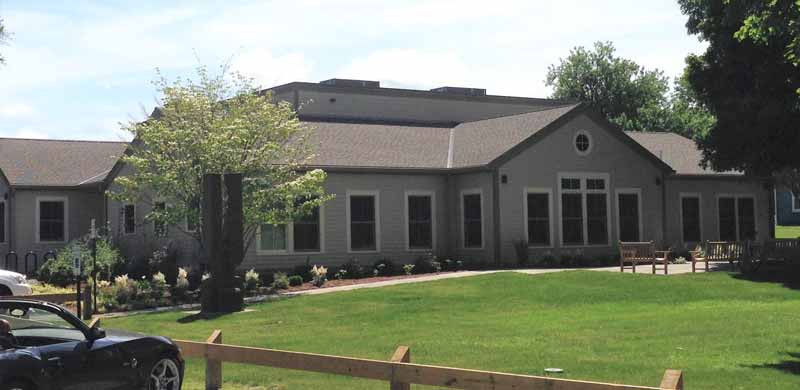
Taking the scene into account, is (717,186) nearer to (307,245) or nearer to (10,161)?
(307,245)

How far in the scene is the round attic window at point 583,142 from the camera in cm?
3416

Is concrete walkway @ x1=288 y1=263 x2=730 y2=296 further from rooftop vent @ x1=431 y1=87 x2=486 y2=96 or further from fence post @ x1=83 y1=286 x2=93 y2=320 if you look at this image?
rooftop vent @ x1=431 y1=87 x2=486 y2=96

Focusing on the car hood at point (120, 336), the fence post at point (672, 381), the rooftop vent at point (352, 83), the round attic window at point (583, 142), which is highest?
the rooftop vent at point (352, 83)

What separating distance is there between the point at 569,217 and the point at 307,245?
8980 millimetres

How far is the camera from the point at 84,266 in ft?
94.5

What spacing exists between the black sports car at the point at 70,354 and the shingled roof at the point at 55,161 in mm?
25961

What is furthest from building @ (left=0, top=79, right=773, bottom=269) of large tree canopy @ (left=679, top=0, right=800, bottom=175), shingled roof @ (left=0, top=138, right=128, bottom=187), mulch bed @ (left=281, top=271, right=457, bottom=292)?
large tree canopy @ (left=679, top=0, right=800, bottom=175)

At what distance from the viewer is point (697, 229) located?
3778cm

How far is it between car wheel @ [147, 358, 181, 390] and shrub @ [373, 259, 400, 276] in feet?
64.6

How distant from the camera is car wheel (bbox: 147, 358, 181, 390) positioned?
11435mm

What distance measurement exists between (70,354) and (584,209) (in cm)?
2593

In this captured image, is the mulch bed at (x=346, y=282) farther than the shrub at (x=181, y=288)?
Yes

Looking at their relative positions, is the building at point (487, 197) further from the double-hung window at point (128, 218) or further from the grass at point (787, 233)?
the grass at point (787, 233)

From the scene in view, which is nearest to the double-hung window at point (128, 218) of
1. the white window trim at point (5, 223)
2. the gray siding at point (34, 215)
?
the gray siding at point (34, 215)
